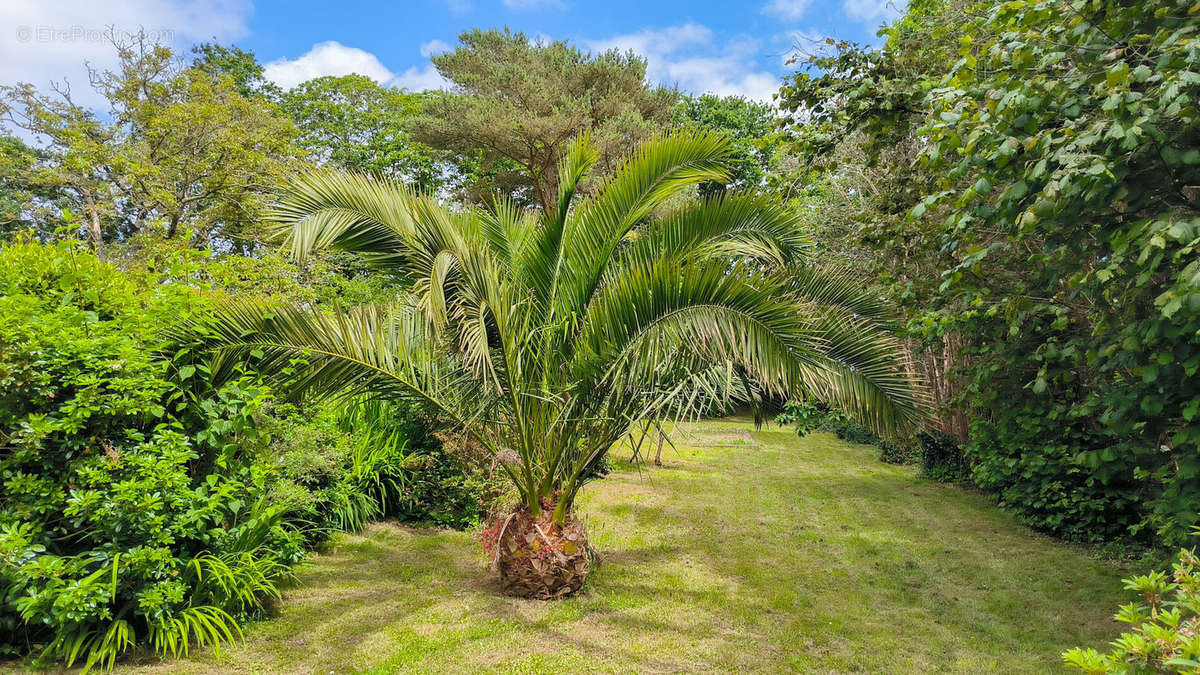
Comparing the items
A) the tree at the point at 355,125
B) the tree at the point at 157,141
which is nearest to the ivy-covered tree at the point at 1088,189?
the tree at the point at 157,141

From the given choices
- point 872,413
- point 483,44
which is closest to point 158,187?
point 483,44

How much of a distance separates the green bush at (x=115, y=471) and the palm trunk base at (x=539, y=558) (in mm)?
1601

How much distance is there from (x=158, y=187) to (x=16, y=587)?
12.9m

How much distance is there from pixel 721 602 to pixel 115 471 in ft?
13.0

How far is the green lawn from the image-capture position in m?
3.79

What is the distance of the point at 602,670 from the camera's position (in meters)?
3.65

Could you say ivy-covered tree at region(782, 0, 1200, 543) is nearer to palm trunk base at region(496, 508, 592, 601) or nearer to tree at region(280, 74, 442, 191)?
palm trunk base at region(496, 508, 592, 601)

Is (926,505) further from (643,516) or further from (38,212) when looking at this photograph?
(38,212)

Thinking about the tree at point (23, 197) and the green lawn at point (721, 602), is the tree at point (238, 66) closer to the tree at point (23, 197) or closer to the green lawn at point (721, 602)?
the tree at point (23, 197)

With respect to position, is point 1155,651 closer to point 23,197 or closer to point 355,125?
point 355,125

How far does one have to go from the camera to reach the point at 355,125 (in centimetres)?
2256

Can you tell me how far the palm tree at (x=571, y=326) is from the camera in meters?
4.02

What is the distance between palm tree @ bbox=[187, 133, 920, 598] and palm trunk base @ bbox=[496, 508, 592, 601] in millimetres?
14

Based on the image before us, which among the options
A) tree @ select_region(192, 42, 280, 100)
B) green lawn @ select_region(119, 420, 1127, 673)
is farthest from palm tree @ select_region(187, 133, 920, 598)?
tree @ select_region(192, 42, 280, 100)
